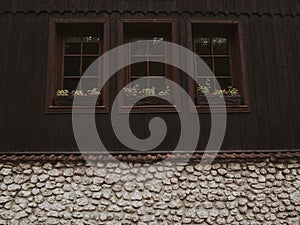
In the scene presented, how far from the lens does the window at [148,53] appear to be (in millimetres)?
6977

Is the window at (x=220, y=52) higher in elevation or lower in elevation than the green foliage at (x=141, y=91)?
higher

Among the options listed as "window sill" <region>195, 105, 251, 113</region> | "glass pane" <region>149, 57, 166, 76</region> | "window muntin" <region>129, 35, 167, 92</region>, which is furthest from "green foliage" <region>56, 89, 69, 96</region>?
"window sill" <region>195, 105, 251, 113</region>

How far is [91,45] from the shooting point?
730cm

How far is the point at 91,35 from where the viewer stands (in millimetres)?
7383

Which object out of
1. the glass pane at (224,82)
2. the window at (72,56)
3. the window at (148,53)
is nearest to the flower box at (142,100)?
the window at (148,53)

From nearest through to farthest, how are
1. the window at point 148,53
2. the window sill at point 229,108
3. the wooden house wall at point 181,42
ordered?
1. the wooden house wall at point 181,42
2. the window sill at point 229,108
3. the window at point 148,53

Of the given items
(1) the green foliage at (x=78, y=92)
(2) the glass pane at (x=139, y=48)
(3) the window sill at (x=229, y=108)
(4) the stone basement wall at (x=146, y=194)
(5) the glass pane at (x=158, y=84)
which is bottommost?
(4) the stone basement wall at (x=146, y=194)

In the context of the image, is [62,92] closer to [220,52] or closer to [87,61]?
[87,61]

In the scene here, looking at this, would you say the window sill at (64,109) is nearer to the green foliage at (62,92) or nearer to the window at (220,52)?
the green foliage at (62,92)

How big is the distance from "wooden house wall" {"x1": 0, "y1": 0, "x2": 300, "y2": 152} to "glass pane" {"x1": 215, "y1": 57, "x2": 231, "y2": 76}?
1.53 ft

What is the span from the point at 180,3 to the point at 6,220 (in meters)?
5.31

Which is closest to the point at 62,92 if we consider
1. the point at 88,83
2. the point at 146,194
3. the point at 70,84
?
the point at 70,84

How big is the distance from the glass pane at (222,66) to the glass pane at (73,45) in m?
2.87

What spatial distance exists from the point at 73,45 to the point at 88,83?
0.95 metres
